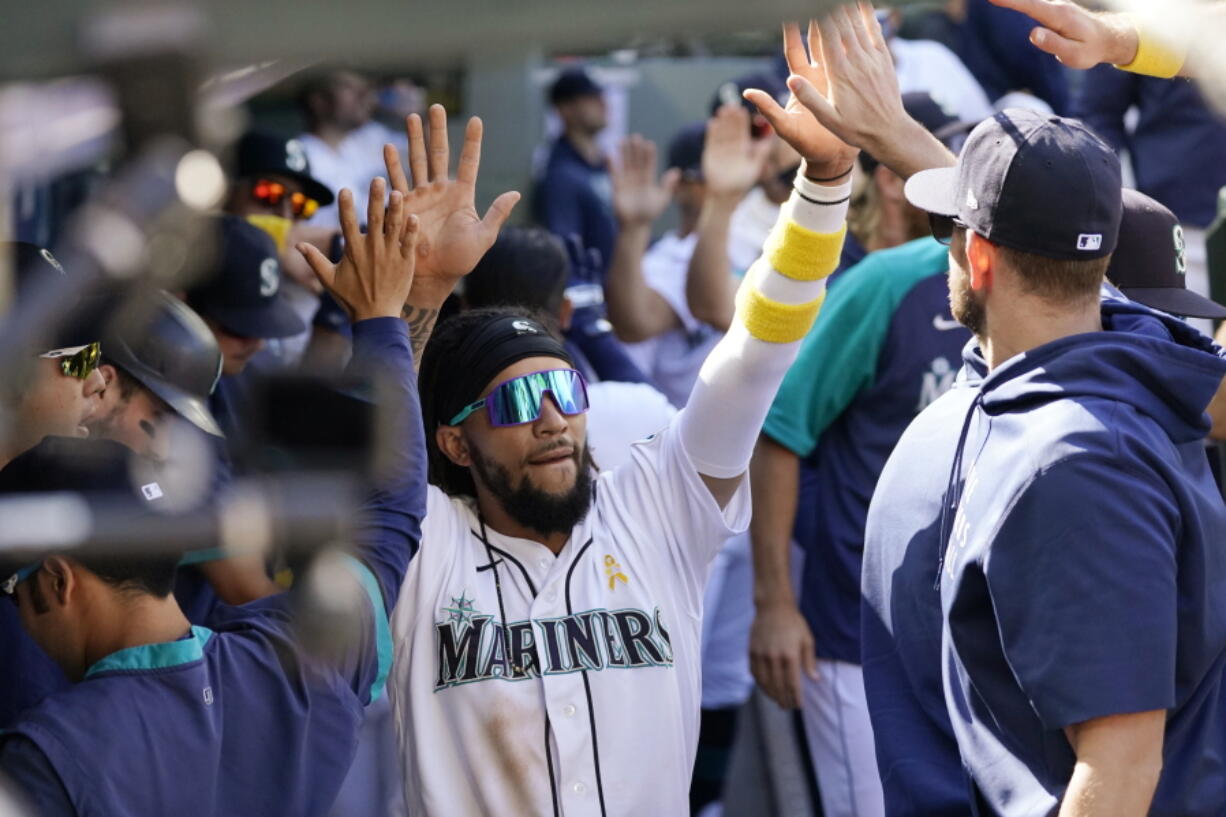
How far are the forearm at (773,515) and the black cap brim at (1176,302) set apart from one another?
116 centimetres

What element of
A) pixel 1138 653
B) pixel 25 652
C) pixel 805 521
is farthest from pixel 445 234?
pixel 805 521

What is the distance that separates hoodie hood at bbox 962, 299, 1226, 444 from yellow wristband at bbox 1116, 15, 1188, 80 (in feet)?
1.78

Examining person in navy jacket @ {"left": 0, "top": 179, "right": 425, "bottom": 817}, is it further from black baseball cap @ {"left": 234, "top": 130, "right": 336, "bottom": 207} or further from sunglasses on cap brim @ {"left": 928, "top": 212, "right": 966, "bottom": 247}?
black baseball cap @ {"left": 234, "top": 130, "right": 336, "bottom": 207}

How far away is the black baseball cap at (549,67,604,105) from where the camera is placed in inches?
247

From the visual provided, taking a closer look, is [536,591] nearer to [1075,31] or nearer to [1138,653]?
[1138,653]

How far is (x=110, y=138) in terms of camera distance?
3.39 ft

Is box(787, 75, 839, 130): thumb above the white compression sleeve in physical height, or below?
above

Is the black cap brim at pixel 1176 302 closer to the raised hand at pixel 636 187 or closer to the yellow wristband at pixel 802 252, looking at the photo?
the yellow wristband at pixel 802 252

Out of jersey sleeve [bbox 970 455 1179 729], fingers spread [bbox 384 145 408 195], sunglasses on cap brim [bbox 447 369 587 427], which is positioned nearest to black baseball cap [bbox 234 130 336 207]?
fingers spread [bbox 384 145 408 195]

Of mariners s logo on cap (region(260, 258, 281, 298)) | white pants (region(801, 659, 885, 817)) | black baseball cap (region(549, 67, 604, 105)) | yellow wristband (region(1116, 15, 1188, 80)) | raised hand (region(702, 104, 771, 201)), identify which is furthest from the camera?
black baseball cap (region(549, 67, 604, 105))

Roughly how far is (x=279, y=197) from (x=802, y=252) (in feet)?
7.31

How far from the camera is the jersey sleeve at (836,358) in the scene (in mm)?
3803

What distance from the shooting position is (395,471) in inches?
92.4

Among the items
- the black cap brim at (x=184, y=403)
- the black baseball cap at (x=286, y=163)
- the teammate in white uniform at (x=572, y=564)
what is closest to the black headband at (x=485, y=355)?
the teammate in white uniform at (x=572, y=564)
